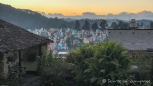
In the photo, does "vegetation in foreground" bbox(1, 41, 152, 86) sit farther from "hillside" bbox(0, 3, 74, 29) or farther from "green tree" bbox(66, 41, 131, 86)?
"hillside" bbox(0, 3, 74, 29)

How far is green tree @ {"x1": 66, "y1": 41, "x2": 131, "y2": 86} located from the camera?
14271mm

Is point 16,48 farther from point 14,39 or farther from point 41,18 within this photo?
point 41,18

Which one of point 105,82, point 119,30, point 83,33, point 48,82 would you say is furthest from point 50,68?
point 83,33

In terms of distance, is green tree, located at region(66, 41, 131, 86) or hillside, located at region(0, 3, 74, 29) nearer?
green tree, located at region(66, 41, 131, 86)

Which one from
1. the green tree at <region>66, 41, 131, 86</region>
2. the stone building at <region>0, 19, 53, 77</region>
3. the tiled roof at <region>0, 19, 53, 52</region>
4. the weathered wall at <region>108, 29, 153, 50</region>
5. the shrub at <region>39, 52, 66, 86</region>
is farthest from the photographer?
the weathered wall at <region>108, 29, 153, 50</region>

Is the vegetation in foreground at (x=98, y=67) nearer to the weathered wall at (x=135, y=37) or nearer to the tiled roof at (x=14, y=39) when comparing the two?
the tiled roof at (x=14, y=39)

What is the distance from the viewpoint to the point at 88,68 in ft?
49.4

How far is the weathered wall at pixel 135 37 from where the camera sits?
28078 mm

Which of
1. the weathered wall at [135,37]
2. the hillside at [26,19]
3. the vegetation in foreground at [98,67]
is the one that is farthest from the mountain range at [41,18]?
the vegetation in foreground at [98,67]

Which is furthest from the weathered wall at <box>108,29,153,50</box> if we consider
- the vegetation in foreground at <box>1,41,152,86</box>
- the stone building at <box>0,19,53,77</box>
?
the vegetation in foreground at <box>1,41,152,86</box>

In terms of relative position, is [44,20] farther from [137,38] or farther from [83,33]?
[137,38]

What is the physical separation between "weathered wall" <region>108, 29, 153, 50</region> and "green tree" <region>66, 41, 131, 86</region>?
506 inches

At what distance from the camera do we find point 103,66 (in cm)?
1459

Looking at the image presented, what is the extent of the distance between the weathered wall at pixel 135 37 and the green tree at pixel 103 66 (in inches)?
506
